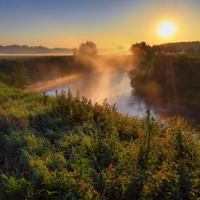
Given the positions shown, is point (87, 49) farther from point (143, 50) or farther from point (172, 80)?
point (172, 80)

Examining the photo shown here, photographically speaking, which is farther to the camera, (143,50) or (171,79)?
(143,50)

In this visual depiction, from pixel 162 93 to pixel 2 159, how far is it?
27968 millimetres

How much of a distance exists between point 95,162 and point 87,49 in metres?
108

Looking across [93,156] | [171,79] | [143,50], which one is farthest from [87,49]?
[93,156]

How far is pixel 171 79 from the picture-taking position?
98.4 ft

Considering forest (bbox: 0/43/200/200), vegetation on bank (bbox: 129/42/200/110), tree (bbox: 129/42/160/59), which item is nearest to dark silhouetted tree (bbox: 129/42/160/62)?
tree (bbox: 129/42/160/59)

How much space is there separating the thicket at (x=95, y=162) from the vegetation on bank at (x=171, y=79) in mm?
20111

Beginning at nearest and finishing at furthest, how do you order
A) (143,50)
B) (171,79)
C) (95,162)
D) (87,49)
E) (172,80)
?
(95,162) → (172,80) → (171,79) → (143,50) → (87,49)

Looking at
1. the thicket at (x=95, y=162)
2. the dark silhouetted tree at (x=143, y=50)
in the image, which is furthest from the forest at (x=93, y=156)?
the dark silhouetted tree at (x=143, y=50)

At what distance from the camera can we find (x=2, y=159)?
5117mm

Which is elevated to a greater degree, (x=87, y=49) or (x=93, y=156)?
(x=87, y=49)

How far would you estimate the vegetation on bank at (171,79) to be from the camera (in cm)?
2606

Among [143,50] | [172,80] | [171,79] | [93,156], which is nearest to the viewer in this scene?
[93,156]

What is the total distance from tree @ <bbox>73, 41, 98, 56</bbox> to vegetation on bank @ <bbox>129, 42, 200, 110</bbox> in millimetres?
72983
